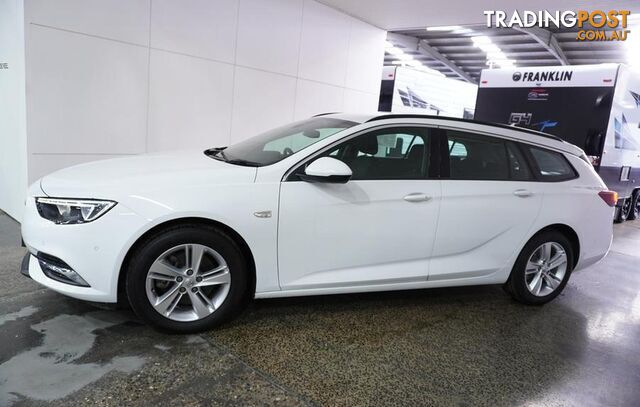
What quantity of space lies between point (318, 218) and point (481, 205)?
1.33 metres

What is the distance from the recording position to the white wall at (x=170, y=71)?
4645 mm

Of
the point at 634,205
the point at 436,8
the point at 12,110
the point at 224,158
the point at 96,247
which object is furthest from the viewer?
the point at 634,205

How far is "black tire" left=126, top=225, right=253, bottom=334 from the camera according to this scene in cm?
258

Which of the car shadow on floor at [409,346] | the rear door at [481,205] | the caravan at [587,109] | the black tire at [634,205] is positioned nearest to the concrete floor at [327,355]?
the car shadow on floor at [409,346]

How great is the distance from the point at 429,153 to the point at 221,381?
6.87 feet

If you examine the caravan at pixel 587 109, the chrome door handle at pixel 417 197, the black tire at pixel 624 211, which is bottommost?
the black tire at pixel 624 211

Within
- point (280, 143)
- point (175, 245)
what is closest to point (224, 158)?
point (280, 143)

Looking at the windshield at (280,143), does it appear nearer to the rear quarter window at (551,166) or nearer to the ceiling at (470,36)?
the rear quarter window at (551,166)

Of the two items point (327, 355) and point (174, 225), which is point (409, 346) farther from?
point (174, 225)

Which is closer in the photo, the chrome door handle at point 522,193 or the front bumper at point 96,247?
the front bumper at point 96,247

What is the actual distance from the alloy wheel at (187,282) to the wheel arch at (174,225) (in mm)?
133

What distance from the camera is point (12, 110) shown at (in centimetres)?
482

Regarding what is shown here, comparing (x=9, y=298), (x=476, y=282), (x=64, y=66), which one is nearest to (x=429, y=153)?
(x=476, y=282)

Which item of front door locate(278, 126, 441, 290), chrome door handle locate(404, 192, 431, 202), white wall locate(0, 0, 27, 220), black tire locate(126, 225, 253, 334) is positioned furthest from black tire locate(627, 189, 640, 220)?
white wall locate(0, 0, 27, 220)
